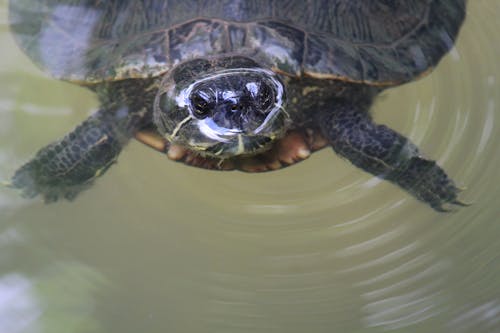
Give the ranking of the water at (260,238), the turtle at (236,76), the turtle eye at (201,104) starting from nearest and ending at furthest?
the turtle eye at (201,104) < the turtle at (236,76) < the water at (260,238)

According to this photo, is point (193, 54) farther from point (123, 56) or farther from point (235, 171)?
point (235, 171)

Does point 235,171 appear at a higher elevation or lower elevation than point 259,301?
higher

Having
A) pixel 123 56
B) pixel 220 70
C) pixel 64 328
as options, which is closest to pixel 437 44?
pixel 220 70

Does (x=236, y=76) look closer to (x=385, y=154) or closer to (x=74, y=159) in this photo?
(x=385, y=154)

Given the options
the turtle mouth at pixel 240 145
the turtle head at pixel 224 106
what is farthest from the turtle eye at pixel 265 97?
the turtle mouth at pixel 240 145

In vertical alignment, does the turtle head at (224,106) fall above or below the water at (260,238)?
above

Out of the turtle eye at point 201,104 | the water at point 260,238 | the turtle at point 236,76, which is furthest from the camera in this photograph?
the water at point 260,238

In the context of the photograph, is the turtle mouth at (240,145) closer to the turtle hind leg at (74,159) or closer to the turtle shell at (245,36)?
the turtle shell at (245,36)

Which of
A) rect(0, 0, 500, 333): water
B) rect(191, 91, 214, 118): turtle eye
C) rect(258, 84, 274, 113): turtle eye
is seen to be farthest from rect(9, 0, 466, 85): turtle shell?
rect(0, 0, 500, 333): water
